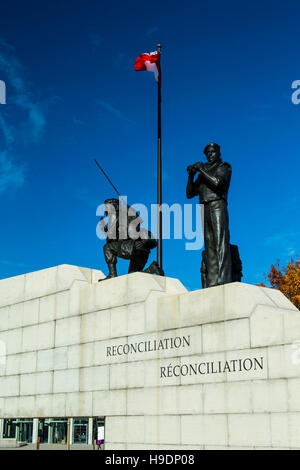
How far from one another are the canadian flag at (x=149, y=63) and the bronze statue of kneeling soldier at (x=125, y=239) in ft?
23.8

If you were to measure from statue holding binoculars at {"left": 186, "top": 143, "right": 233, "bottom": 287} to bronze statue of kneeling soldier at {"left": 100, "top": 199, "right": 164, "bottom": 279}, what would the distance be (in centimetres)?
258

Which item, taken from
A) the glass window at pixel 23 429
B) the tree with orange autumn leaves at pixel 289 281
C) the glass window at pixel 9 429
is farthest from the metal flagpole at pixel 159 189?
the tree with orange autumn leaves at pixel 289 281

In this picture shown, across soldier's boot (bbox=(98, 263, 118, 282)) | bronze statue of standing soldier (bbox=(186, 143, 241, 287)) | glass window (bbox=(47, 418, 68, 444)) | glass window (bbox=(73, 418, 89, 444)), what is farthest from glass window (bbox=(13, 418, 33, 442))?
bronze statue of standing soldier (bbox=(186, 143, 241, 287))

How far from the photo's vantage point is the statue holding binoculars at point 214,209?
16297mm

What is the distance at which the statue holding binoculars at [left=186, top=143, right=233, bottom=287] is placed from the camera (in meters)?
16.3

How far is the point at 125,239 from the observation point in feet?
63.0

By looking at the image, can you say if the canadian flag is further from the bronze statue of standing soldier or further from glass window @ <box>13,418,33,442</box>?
glass window @ <box>13,418,33,442</box>

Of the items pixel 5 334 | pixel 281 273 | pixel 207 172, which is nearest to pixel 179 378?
pixel 207 172

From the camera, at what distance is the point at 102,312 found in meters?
18.0

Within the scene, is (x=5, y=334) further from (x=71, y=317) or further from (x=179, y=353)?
(x=179, y=353)
